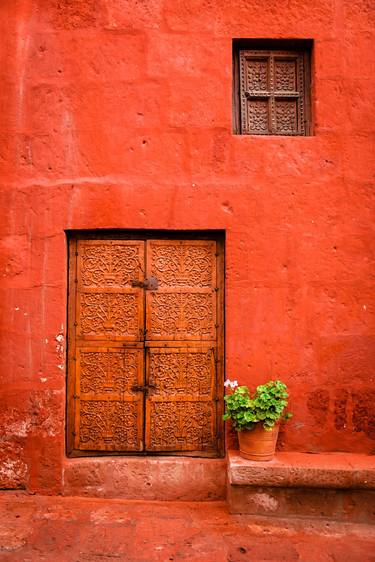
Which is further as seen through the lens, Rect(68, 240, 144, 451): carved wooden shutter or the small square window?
the small square window

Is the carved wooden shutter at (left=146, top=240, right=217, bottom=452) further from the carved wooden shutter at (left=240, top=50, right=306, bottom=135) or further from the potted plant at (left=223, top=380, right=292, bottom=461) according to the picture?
the carved wooden shutter at (left=240, top=50, right=306, bottom=135)

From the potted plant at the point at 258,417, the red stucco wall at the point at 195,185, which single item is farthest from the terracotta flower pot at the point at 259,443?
the red stucco wall at the point at 195,185

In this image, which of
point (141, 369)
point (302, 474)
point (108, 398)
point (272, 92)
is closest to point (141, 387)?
point (141, 369)

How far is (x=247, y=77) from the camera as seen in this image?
4328 mm

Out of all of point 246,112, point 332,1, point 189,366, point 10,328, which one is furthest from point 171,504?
point 332,1

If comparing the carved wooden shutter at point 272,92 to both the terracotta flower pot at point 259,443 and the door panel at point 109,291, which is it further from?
the terracotta flower pot at point 259,443

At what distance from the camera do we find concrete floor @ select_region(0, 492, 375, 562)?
129 inches

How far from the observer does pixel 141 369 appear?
415 cm

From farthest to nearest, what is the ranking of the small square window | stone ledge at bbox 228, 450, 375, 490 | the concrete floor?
the small square window
stone ledge at bbox 228, 450, 375, 490
the concrete floor

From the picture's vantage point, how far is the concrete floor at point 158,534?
10.7ft

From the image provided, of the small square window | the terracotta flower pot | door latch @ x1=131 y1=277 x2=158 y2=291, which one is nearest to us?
the terracotta flower pot

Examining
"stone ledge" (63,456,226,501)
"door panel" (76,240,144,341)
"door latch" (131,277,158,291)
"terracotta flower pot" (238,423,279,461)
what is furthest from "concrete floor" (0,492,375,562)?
"door latch" (131,277,158,291)

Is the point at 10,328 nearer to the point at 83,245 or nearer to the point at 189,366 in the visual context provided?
the point at 83,245

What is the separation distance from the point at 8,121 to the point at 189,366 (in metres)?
2.39
